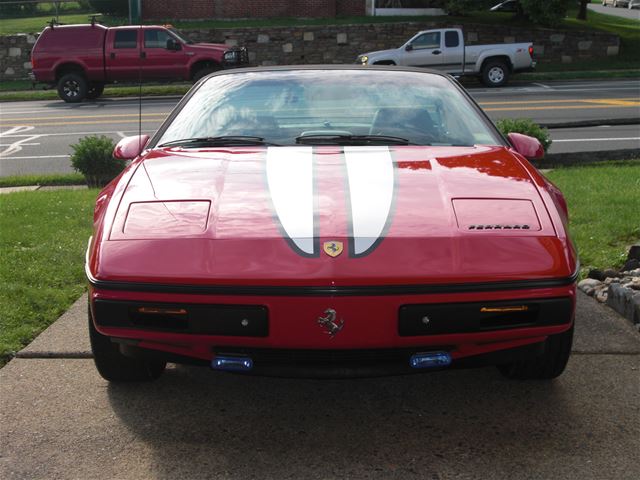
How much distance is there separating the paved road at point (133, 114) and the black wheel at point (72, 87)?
351mm

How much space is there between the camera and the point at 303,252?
3.22m

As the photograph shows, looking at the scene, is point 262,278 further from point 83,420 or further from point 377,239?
point 83,420

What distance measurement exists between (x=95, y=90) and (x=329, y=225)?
2201 cm

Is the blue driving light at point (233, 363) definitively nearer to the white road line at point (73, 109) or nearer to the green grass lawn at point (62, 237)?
the green grass lawn at point (62, 237)

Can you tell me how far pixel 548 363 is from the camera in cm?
381

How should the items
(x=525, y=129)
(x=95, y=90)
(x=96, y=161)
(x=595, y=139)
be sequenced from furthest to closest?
(x=95, y=90)
(x=595, y=139)
(x=96, y=161)
(x=525, y=129)

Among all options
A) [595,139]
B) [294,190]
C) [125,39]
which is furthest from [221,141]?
[125,39]

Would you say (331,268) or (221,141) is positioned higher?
(221,141)

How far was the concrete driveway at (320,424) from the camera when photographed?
316 cm

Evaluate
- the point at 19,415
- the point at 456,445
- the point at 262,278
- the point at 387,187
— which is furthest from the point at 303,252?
the point at 19,415

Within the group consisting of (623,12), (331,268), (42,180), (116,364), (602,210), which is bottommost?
(42,180)

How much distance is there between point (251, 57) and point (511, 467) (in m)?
28.5

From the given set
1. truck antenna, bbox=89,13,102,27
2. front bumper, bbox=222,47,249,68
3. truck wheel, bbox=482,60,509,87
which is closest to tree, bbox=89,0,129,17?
truck antenna, bbox=89,13,102,27

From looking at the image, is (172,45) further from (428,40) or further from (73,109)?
(428,40)
